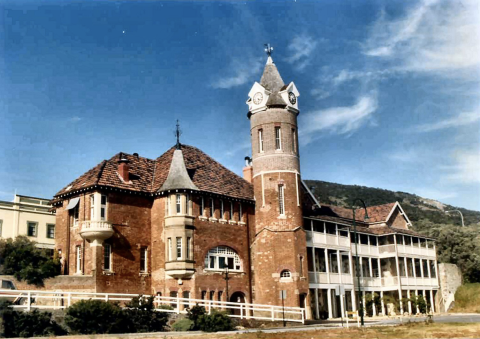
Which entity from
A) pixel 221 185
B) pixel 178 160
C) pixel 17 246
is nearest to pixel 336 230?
pixel 221 185

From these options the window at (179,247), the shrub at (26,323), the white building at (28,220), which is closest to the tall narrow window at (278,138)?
the window at (179,247)

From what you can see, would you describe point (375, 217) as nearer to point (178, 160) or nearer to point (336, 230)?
point (336, 230)

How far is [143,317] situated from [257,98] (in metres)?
22.5

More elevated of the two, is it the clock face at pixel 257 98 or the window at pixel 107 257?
the clock face at pixel 257 98

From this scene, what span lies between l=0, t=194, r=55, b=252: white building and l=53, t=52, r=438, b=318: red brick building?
13.2 meters

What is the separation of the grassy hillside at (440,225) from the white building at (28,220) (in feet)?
89.1

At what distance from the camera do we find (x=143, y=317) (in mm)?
30000

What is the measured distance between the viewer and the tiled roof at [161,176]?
4091 cm

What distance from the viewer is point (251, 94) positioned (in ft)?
155

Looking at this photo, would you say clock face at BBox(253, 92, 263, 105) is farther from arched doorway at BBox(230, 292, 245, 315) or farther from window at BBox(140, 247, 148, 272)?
arched doorway at BBox(230, 292, 245, 315)

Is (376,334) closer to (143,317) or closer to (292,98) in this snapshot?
(143,317)

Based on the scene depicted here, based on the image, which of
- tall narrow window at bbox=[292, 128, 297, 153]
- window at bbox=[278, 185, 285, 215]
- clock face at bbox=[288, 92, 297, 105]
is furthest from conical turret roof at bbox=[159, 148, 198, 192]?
clock face at bbox=[288, 92, 297, 105]

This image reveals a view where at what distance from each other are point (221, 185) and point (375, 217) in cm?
2343

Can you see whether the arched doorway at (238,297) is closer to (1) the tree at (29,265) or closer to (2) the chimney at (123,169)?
(2) the chimney at (123,169)
